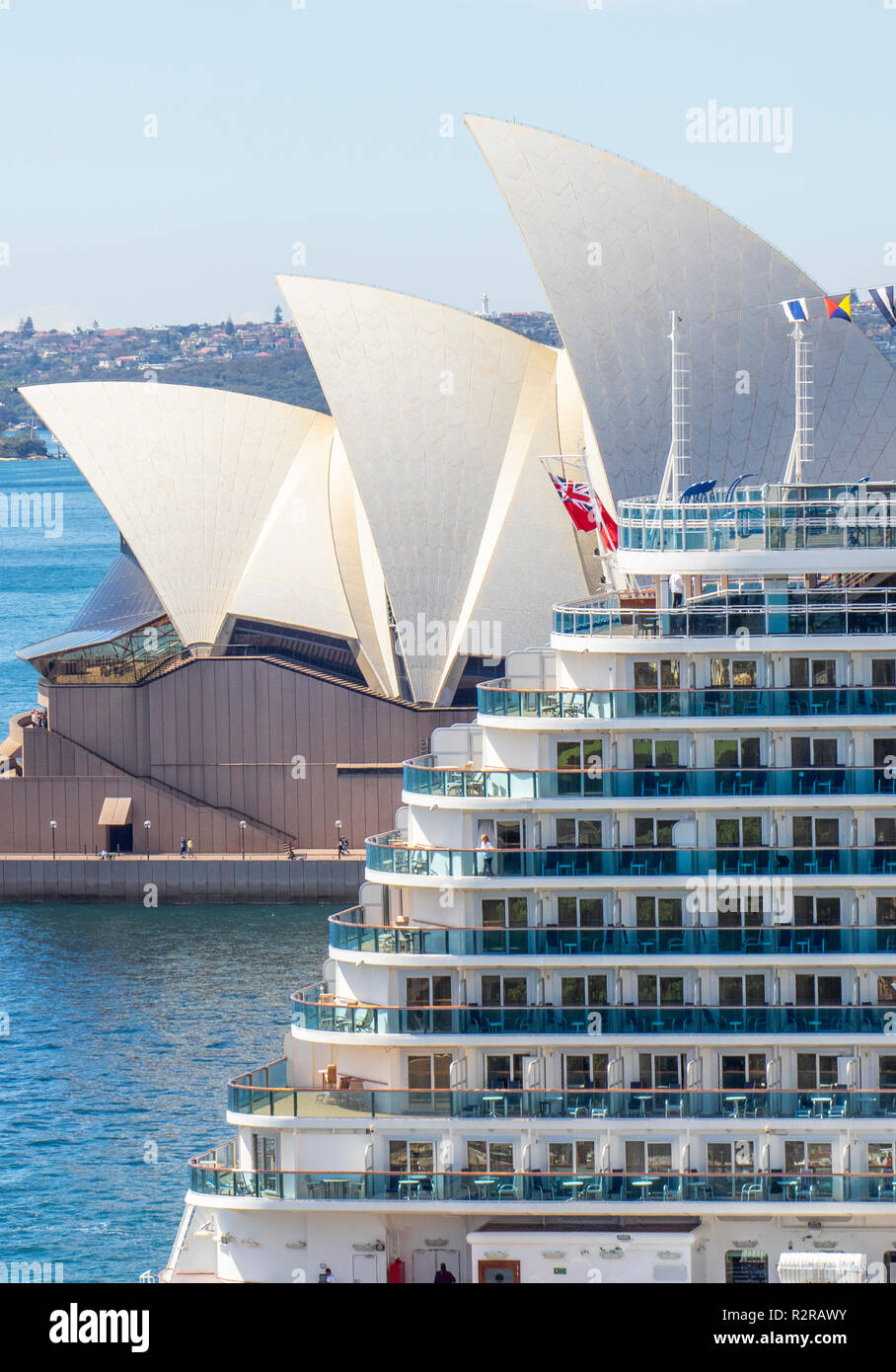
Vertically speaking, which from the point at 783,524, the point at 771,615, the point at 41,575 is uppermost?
the point at 41,575

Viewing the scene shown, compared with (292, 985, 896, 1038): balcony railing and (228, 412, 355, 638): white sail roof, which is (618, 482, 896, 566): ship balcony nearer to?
(292, 985, 896, 1038): balcony railing

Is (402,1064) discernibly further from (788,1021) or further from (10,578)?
(10,578)

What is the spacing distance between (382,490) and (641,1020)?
3049 centimetres

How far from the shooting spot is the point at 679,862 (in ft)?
69.0

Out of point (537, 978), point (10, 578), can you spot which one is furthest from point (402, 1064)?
point (10, 578)

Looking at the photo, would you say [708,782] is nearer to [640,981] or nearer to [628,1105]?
[640,981]

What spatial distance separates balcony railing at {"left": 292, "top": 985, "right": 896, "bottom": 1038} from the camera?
20734 millimetres

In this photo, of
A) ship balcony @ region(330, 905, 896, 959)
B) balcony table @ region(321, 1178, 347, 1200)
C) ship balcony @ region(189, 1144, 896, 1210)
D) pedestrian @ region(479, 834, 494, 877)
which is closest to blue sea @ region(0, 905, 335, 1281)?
balcony table @ region(321, 1178, 347, 1200)

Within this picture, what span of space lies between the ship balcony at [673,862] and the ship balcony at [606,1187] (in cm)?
241

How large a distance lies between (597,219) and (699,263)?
2.20 meters

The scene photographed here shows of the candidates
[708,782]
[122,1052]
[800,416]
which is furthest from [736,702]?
[122,1052]

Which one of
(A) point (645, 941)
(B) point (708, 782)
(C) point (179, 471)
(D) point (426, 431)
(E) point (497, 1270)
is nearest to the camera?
(E) point (497, 1270)

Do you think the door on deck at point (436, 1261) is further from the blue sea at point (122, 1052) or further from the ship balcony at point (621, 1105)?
the blue sea at point (122, 1052)

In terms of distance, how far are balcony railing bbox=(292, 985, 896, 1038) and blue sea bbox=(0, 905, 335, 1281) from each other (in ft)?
21.6
